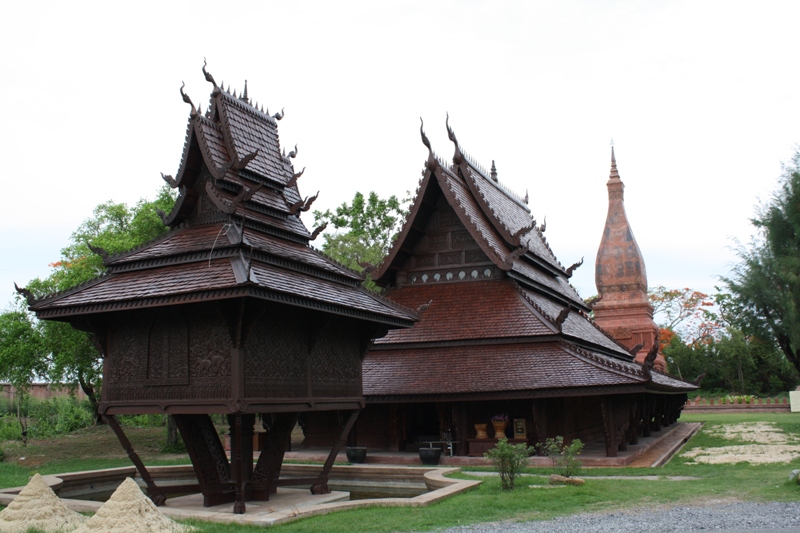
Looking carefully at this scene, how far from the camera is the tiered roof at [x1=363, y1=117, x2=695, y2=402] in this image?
1574 centimetres

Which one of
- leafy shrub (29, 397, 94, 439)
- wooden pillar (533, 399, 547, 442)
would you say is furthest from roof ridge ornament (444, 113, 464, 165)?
leafy shrub (29, 397, 94, 439)

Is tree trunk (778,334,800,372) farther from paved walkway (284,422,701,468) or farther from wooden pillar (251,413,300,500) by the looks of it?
wooden pillar (251,413,300,500)

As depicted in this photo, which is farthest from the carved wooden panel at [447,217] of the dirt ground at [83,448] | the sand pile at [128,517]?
the sand pile at [128,517]

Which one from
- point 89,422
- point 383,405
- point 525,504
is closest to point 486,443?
point 383,405

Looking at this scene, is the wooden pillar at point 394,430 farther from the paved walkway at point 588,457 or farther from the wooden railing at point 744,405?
the wooden railing at point 744,405

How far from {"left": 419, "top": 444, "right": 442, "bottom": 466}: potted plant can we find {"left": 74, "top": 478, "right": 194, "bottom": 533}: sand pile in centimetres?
762

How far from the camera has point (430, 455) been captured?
50.6 ft

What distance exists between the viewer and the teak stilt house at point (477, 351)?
1571 centimetres

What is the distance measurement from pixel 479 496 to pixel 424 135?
1109 cm

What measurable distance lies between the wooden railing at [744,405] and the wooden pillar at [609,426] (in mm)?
25158

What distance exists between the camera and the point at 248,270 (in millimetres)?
9383

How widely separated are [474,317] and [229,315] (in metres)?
9.61

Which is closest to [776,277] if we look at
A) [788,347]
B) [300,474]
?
[788,347]

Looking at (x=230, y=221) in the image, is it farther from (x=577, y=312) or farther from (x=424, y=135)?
(x=577, y=312)
